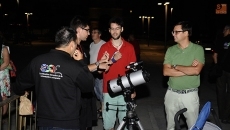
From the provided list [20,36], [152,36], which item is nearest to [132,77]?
[20,36]

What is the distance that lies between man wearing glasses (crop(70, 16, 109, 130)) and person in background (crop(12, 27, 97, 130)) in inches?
35.7

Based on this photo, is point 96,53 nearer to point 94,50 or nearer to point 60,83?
point 94,50

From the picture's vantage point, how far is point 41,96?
3566 millimetres

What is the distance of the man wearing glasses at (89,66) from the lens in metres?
4.48

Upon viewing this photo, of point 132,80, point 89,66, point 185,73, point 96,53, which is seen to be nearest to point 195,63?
point 185,73

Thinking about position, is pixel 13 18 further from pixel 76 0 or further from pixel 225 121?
pixel 225 121

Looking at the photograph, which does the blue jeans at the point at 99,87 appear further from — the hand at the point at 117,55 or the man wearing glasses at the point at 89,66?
the hand at the point at 117,55

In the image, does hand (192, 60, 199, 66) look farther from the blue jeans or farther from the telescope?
the blue jeans

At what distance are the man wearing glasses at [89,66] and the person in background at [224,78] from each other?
3434 millimetres

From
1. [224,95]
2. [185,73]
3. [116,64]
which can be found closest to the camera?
[185,73]

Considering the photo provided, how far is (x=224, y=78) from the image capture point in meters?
7.30

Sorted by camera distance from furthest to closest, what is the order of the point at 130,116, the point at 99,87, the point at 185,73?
the point at 99,87 < the point at 185,73 < the point at 130,116

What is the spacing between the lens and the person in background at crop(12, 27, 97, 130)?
3414 mm

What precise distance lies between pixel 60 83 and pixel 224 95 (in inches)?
192
